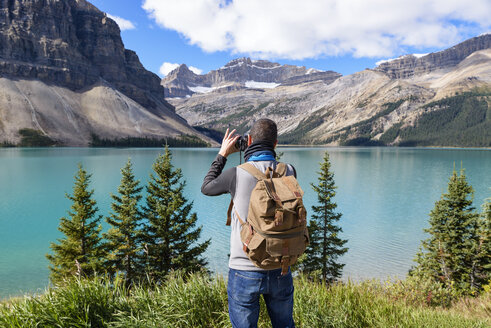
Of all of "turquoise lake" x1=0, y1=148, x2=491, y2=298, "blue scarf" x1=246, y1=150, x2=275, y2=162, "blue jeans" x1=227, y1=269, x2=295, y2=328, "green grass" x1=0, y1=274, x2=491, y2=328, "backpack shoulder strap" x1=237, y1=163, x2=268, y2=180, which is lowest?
"turquoise lake" x1=0, y1=148, x2=491, y2=298

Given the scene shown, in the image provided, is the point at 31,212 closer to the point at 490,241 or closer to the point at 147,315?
the point at 147,315

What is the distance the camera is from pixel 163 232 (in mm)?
18047

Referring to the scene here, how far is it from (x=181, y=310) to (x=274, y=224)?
301 cm

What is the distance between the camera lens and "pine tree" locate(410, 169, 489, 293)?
18219mm

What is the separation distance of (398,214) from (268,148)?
144ft

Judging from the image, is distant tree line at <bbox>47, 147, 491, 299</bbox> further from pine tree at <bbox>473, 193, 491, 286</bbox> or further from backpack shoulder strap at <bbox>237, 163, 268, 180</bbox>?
backpack shoulder strap at <bbox>237, 163, 268, 180</bbox>

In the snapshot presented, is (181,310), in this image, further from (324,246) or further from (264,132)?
(324,246)

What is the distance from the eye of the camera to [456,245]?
62.3 feet

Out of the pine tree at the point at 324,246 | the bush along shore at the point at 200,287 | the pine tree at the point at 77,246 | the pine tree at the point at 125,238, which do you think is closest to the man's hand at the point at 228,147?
the bush along shore at the point at 200,287

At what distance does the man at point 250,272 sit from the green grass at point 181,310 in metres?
1.53

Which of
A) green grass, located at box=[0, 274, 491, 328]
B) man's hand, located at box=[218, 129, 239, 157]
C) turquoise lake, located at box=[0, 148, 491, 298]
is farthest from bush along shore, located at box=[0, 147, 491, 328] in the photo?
turquoise lake, located at box=[0, 148, 491, 298]

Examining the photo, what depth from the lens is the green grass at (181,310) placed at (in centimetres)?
450

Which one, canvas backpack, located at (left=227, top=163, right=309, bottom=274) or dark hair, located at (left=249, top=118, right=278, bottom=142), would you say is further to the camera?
dark hair, located at (left=249, top=118, right=278, bottom=142)

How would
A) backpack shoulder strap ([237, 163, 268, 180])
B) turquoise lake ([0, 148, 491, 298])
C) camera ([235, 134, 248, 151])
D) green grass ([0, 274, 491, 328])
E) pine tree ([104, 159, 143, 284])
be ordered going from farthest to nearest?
turquoise lake ([0, 148, 491, 298]) → pine tree ([104, 159, 143, 284]) → green grass ([0, 274, 491, 328]) → camera ([235, 134, 248, 151]) → backpack shoulder strap ([237, 163, 268, 180])
